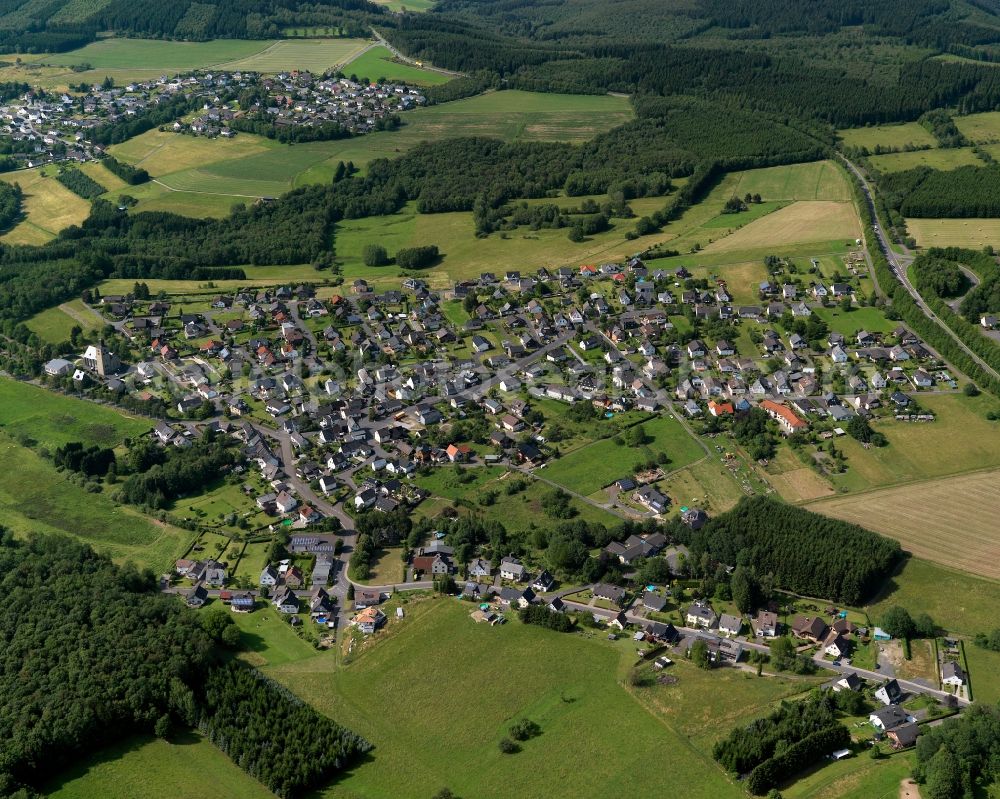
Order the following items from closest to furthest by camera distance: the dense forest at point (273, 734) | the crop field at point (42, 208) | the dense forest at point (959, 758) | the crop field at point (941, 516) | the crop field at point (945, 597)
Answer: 1. the dense forest at point (959, 758)
2. the dense forest at point (273, 734)
3. the crop field at point (945, 597)
4. the crop field at point (941, 516)
5. the crop field at point (42, 208)

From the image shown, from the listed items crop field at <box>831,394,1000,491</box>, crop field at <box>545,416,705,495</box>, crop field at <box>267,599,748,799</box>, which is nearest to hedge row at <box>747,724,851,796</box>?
crop field at <box>267,599,748,799</box>

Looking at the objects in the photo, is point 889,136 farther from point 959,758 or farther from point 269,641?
point 269,641

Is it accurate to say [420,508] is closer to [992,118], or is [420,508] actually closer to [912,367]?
[912,367]

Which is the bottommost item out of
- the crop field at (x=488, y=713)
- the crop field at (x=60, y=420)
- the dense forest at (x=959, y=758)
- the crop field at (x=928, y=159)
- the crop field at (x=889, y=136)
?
the crop field at (x=488, y=713)

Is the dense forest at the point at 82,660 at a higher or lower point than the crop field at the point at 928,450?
higher

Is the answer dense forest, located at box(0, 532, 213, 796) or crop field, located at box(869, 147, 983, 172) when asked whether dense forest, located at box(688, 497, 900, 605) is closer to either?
dense forest, located at box(0, 532, 213, 796)

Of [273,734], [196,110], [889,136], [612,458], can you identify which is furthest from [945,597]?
[196,110]

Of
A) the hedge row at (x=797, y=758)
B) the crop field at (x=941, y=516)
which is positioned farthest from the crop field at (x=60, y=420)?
the hedge row at (x=797, y=758)

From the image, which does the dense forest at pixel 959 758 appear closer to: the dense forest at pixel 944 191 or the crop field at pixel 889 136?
the dense forest at pixel 944 191
